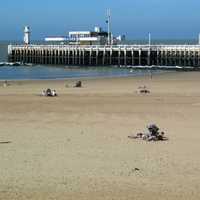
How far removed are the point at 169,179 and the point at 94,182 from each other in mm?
1065

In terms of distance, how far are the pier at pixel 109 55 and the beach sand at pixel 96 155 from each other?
44.6m

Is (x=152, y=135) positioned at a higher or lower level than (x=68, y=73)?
higher

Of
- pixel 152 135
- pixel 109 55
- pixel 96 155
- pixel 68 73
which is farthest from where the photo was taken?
pixel 109 55

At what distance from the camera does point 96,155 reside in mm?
11406

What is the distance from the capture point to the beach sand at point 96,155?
335 inches

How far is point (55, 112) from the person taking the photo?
755 inches

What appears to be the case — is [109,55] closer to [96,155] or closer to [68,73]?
[68,73]

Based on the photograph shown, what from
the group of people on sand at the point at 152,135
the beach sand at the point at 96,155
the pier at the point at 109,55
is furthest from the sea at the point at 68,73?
the group of people on sand at the point at 152,135

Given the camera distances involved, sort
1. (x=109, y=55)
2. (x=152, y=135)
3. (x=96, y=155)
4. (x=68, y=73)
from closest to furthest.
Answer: (x=96, y=155), (x=152, y=135), (x=68, y=73), (x=109, y=55)

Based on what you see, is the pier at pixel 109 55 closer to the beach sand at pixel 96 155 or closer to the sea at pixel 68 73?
the sea at pixel 68 73

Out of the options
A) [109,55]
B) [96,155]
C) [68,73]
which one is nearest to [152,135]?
[96,155]

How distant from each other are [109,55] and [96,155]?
5962 cm

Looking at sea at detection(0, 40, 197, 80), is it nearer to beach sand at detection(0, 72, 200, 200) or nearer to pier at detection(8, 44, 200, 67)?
pier at detection(8, 44, 200, 67)

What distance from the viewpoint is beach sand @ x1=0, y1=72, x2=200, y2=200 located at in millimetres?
8516
